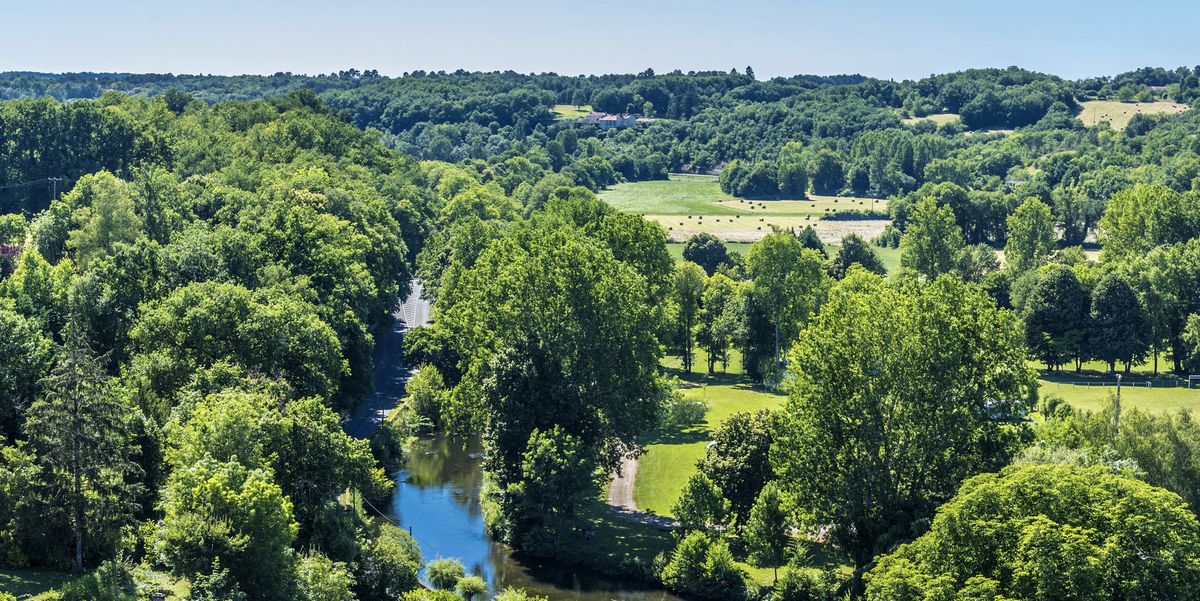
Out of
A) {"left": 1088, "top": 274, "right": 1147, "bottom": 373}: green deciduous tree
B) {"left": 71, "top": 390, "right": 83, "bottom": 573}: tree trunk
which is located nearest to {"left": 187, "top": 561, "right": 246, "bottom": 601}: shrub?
{"left": 71, "top": 390, "right": 83, "bottom": 573}: tree trunk

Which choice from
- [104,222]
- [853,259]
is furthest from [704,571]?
[853,259]

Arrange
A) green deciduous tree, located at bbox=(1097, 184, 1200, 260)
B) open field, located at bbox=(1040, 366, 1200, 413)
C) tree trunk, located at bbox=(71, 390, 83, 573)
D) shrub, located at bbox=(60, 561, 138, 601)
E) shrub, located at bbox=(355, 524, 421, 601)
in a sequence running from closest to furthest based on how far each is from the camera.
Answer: shrub, located at bbox=(60, 561, 138, 601)
tree trunk, located at bbox=(71, 390, 83, 573)
shrub, located at bbox=(355, 524, 421, 601)
open field, located at bbox=(1040, 366, 1200, 413)
green deciduous tree, located at bbox=(1097, 184, 1200, 260)

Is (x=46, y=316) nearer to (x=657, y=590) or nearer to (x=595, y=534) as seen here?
(x=595, y=534)

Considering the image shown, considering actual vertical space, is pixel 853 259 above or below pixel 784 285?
below

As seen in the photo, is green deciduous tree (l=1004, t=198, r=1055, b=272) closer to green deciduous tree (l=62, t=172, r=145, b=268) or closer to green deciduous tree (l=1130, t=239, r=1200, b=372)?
green deciduous tree (l=1130, t=239, r=1200, b=372)

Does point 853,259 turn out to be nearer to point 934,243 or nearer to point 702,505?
point 934,243

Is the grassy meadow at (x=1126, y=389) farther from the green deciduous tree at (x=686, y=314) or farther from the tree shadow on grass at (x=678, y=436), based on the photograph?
the green deciduous tree at (x=686, y=314)

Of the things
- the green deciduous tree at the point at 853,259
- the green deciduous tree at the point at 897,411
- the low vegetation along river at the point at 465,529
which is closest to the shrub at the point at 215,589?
the low vegetation along river at the point at 465,529
